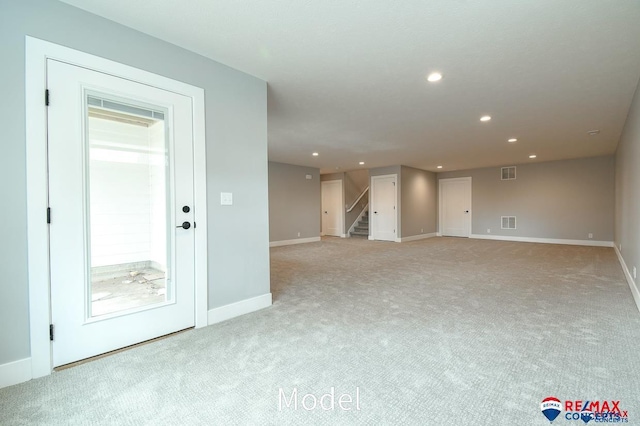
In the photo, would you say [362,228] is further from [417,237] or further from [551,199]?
[551,199]

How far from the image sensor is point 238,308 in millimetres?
2887

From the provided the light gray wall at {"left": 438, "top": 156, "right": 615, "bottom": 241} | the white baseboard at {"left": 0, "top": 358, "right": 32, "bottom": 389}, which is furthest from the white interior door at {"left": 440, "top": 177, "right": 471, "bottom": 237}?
the white baseboard at {"left": 0, "top": 358, "right": 32, "bottom": 389}

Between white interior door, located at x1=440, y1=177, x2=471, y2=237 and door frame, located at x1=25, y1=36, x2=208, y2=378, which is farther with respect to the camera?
white interior door, located at x1=440, y1=177, x2=471, y2=237

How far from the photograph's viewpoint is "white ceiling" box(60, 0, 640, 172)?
2023mm

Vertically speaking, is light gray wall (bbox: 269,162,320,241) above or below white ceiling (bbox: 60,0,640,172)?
below

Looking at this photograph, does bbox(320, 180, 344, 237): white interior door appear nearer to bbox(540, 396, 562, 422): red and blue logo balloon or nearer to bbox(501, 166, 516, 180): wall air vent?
bbox(501, 166, 516, 180): wall air vent

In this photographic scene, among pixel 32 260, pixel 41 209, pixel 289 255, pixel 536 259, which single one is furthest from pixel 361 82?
pixel 536 259

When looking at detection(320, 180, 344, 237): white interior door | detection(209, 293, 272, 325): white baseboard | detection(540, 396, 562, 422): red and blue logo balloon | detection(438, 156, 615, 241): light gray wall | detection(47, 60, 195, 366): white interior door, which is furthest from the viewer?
detection(320, 180, 344, 237): white interior door

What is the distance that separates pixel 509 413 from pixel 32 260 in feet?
9.51

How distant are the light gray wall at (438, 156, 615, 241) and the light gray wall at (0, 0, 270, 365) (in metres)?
8.73

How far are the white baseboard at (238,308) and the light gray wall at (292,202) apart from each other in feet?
17.1

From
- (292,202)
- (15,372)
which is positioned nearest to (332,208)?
(292,202)

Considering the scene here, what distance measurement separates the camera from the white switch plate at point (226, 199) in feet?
9.13

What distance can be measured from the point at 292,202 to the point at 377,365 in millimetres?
7065
